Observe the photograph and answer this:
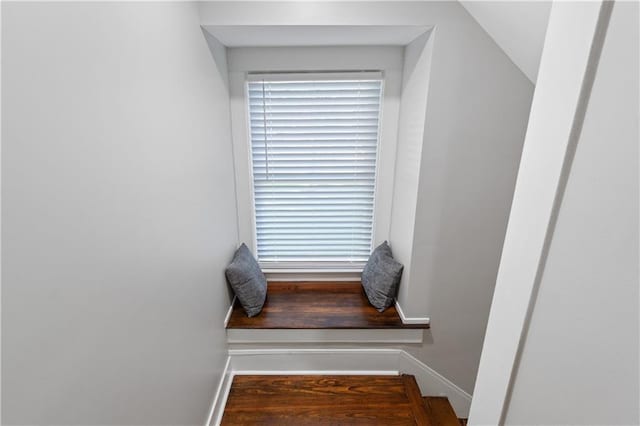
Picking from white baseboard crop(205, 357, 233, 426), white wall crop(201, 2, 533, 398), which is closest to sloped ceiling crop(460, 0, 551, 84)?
white wall crop(201, 2, 533, 398)

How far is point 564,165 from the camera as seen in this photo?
509 mm

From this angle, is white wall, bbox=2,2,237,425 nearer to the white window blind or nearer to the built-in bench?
the built-in bench

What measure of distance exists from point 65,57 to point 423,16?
1.41 metres

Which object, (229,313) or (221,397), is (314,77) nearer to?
(229,313)

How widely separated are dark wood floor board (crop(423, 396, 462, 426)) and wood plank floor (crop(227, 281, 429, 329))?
1.91 ft

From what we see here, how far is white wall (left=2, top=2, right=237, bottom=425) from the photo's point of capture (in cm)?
51

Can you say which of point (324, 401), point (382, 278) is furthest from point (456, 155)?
point (324, 401)

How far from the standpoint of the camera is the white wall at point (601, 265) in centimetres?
40

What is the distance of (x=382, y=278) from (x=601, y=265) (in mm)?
1512

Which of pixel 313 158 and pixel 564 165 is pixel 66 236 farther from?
pixel 313 158

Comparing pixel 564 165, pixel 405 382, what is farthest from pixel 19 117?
pixel 405 382

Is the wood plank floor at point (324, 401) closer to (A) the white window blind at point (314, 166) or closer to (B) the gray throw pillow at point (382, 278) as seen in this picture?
(B) the gray throw pillow at point (382, 278)

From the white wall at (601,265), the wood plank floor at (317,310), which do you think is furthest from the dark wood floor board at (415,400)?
the white wall at (601,265)

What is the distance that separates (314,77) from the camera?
1.84 m
